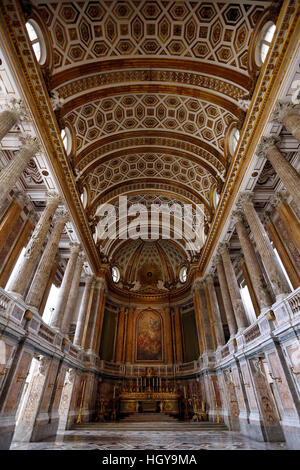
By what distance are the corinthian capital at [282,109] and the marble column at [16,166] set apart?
999 cm

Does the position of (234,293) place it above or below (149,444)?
above

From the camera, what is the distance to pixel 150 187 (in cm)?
2069

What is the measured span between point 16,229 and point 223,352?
14.4m

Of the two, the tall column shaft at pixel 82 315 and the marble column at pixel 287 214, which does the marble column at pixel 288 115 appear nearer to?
the marble column at pixel 287 214

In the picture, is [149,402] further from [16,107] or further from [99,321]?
[16,107]

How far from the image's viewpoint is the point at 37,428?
29.5 feet

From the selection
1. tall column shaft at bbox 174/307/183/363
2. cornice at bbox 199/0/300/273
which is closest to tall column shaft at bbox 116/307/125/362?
tall column shaft at bbox 174/307/183/363

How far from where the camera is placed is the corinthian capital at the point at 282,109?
30.0 ft

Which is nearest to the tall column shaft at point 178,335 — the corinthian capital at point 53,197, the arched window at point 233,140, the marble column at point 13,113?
the arched window at point 233,140

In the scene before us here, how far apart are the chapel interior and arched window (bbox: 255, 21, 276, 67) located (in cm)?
7

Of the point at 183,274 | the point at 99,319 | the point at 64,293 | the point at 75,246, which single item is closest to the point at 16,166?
the point at 64,293

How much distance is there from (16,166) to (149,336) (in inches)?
788

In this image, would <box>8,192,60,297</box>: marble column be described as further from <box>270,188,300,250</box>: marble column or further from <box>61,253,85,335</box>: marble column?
<box>270,188,300,250</box>: marble column

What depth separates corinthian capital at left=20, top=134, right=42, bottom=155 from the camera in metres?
10.1
